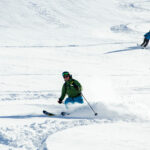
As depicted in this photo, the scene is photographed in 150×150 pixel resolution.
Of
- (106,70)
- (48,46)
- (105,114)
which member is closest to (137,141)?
(105,114)

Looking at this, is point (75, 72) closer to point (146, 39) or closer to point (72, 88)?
point (72, 88)

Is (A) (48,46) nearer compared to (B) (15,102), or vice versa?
(B) (15,102)

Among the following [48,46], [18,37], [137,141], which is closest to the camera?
[137,141]

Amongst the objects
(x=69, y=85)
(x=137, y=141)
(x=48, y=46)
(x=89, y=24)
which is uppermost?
(x=89, y=24)

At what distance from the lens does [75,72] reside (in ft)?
44.3

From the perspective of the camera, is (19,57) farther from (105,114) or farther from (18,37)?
(105,114)

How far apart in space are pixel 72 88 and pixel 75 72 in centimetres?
526

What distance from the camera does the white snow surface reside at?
6.68m

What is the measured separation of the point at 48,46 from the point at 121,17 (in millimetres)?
11093

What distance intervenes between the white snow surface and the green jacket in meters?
0.39

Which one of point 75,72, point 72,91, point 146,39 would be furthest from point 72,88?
point 146,39

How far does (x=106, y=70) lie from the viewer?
1395 centimetres

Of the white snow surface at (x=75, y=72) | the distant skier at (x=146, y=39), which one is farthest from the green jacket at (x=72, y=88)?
the distant skier at (x=146, y=39)

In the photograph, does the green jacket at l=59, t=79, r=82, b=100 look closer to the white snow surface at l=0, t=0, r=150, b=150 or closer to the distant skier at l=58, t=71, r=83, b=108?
the distant skier at l=58, t=71, r=83, b=108
